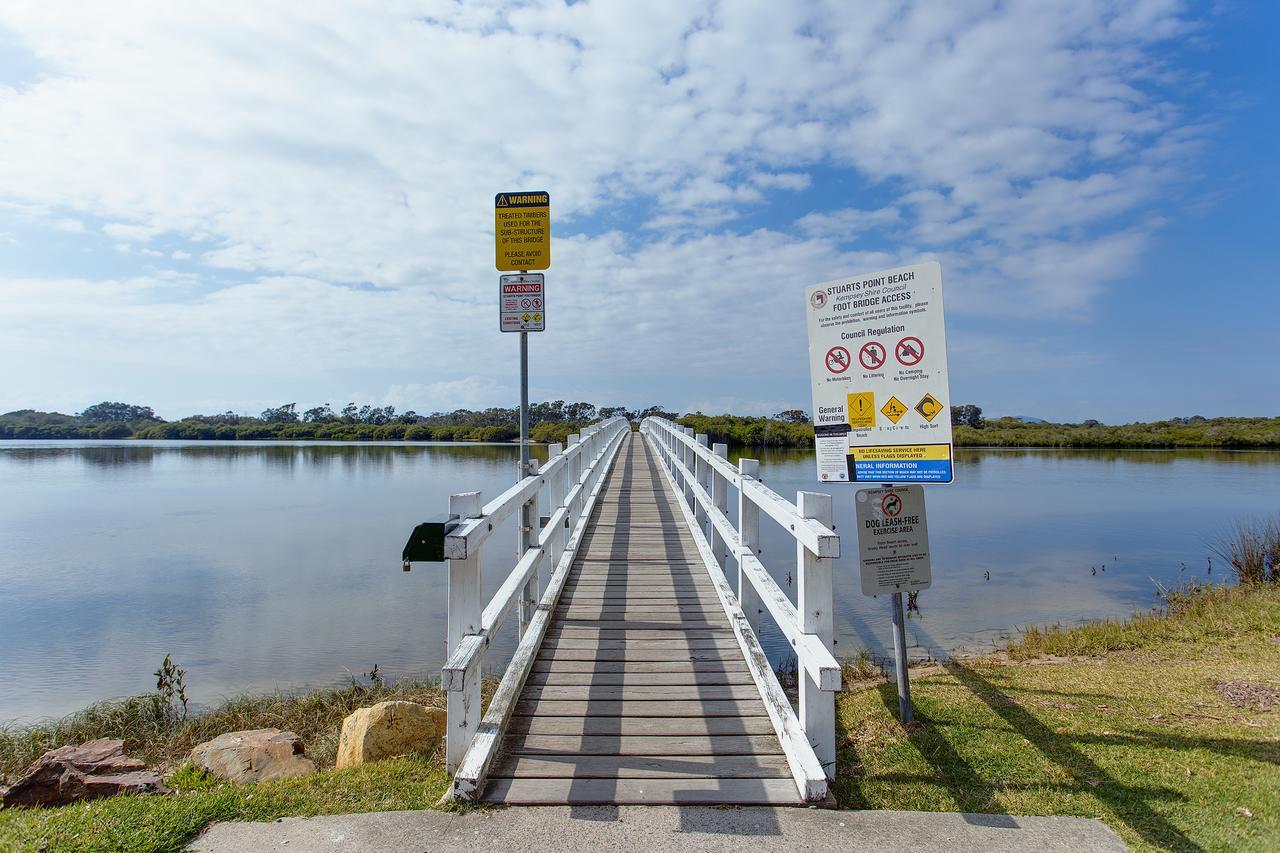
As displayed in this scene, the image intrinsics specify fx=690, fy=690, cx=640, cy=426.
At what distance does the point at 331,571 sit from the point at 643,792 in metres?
12.6

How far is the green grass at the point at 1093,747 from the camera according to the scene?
3.18 meters

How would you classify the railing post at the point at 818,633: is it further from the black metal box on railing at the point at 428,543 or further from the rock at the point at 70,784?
the rock at the point at 70,784

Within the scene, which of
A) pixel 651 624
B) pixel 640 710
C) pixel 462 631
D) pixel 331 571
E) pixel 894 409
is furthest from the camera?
pixel 331 571

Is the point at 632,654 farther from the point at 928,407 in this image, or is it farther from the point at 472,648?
the point at 928,407

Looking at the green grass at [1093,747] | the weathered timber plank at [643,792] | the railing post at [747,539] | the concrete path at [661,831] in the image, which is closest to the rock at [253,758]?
the concrete path at [661,831]

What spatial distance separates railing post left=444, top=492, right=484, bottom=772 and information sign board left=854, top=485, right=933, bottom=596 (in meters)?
2.38

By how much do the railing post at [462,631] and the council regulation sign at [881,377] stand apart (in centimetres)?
233

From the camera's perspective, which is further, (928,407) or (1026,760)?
(928,407)

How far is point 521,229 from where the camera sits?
7070 millimetres

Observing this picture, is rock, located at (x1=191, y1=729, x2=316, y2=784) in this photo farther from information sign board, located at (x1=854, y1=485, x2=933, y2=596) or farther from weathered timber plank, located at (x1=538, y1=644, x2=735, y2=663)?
information sign board, located at (x1=854, y1=485, x2=933, y2=596)

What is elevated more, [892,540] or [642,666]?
[892,540]

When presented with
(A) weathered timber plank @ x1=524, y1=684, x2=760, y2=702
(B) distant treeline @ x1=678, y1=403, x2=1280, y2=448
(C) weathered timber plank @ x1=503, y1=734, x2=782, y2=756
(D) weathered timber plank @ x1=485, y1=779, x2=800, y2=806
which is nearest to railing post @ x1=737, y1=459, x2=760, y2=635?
(A) weathered timber plank @ x1=524, y1=684, x2=760, y2=702

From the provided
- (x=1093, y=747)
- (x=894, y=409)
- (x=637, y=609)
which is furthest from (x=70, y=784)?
(x=1093, y=747)

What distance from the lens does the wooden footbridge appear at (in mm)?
3338
